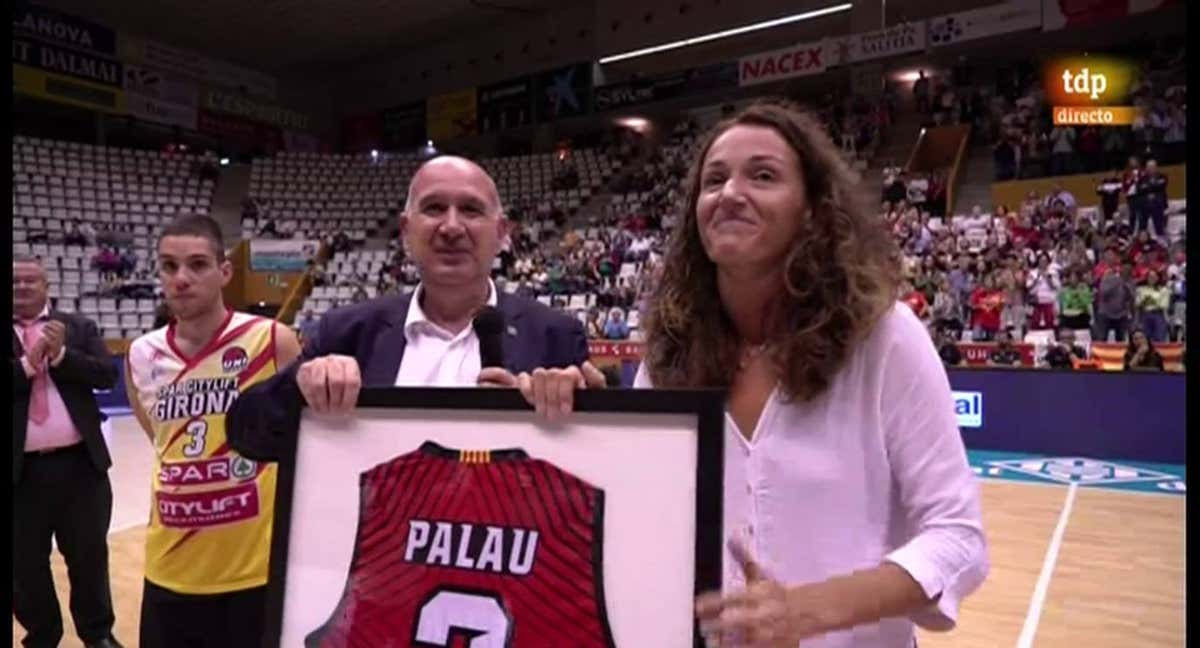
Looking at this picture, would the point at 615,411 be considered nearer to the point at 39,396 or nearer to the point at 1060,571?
the point at 39,396

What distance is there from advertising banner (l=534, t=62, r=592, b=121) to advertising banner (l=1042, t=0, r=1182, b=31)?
9798mm

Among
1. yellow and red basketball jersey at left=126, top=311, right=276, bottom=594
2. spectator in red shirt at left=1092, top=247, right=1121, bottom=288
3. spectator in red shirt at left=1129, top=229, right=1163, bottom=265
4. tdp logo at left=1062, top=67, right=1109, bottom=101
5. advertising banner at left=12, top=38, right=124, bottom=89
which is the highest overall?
advertising banner at left=12, top=38, right=124, bottom=89

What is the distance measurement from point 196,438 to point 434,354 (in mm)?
1219

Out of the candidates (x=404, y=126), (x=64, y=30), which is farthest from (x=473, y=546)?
(x=404, y=126)

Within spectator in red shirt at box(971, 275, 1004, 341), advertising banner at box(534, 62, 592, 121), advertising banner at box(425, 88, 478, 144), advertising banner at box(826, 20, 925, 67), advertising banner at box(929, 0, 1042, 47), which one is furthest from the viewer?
advertising banner at box(425, 88, 478, 144)

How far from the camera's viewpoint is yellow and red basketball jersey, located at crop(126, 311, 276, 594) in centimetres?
258

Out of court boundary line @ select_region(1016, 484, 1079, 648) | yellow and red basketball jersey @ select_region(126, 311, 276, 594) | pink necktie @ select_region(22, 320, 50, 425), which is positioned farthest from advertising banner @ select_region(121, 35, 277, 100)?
yellow and red basketball jersey @ select_region(126, 311, 276, 594)

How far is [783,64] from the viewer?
18578mm

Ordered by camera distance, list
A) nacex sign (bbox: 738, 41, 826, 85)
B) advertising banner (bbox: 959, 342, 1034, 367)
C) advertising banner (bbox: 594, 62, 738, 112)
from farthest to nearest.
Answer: advertising banner (bbox: 594, 62, 738, 112), nacex sign (bbox: 738, 41, 826, 85), advertising banner (bbox: 959, 342, 1034, 367)

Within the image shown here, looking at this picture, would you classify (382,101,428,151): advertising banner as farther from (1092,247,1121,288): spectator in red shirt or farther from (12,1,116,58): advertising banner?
(1092,247,1121,288): spectator in red shirt

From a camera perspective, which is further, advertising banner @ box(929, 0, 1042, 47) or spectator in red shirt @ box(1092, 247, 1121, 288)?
advertising banner @ box(929, 0, 1042, 47)

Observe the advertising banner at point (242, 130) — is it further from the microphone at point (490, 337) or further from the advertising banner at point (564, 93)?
the microphone at point (490, 337)

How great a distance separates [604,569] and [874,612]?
1.10 ft

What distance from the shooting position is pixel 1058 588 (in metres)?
4.70
